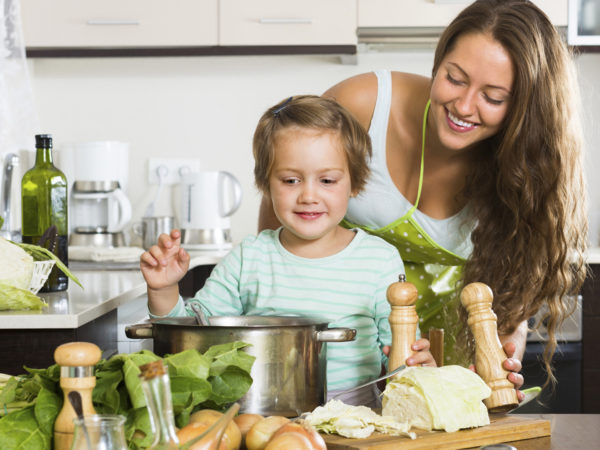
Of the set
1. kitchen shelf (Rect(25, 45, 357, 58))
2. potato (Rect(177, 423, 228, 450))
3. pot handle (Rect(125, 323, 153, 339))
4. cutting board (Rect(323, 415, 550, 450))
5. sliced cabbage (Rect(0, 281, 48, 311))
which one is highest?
kitchen shelf (Rect(25, 45, 357, 58))

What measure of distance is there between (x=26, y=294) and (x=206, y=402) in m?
0.62

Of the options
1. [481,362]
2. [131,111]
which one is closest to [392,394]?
[481,362]

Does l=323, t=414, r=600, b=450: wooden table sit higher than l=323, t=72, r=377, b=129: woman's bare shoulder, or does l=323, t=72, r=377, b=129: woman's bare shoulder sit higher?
l=323, t=72, r=377, b=129: woman's bare shoulder

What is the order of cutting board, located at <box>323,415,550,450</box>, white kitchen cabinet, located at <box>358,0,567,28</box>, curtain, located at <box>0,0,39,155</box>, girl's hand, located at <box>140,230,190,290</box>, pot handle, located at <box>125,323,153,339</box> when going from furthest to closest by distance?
white kitchen cabinet, located at <box>358,0,567,28</box> < curtain, located at <box>0,0,39,155</box> < girl's hand, located at <box>140,230,190,290</box> < pot handle, located at <box>125,323,153,339</box> < cutting board, located at <box>323,415,550,450</box>

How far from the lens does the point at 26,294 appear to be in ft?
4.11

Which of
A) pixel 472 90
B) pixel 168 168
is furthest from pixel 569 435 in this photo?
pixel 168 168

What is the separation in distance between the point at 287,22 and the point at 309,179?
161cm

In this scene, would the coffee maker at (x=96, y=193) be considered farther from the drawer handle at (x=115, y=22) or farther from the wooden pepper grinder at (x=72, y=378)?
the wooden pepper grinder at (x=72, y=378)

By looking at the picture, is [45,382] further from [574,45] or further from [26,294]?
[574,45]

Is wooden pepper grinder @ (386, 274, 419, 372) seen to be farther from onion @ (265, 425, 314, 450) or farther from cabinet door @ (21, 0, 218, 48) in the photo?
cabinet door @ (21, 0, 218, 48)

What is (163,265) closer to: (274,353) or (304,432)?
(274,353)

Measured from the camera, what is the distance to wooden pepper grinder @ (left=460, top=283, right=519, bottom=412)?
33.8 inches

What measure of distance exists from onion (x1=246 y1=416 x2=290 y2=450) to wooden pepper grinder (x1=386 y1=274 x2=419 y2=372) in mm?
240

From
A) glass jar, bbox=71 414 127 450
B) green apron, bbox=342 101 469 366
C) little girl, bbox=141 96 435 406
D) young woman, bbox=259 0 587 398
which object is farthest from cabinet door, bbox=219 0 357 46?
glass jar, bbox=71 414 127 450
